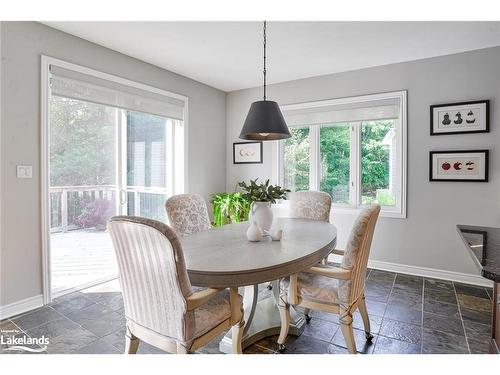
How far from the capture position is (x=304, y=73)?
396cm

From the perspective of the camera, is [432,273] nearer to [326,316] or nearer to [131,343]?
[326,316]

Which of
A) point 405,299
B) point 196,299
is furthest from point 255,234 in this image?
point 405,299

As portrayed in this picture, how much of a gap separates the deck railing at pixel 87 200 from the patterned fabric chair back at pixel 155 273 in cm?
203

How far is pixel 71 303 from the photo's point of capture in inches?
109

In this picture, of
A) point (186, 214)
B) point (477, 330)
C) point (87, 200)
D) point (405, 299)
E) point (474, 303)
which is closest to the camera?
point (477, 330)

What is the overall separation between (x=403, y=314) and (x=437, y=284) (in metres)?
0.99

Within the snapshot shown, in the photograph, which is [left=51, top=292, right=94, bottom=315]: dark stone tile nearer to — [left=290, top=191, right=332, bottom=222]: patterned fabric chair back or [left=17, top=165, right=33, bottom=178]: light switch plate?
[left=17, top=165, right=33, bottom=178]: light switch plate

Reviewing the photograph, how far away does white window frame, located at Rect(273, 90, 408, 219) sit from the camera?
11.7 feet

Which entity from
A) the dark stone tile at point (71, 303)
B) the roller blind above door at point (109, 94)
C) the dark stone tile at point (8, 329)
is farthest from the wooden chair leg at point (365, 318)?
the roller blind above door at point (109, 94)

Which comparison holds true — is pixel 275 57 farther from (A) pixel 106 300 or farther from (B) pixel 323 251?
(A) pixel 106 300

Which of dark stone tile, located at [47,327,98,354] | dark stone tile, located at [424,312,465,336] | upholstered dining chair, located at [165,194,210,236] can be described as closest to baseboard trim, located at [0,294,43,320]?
dark stone tile, located at [47,327,98,354]

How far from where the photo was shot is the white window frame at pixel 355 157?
357 cm
